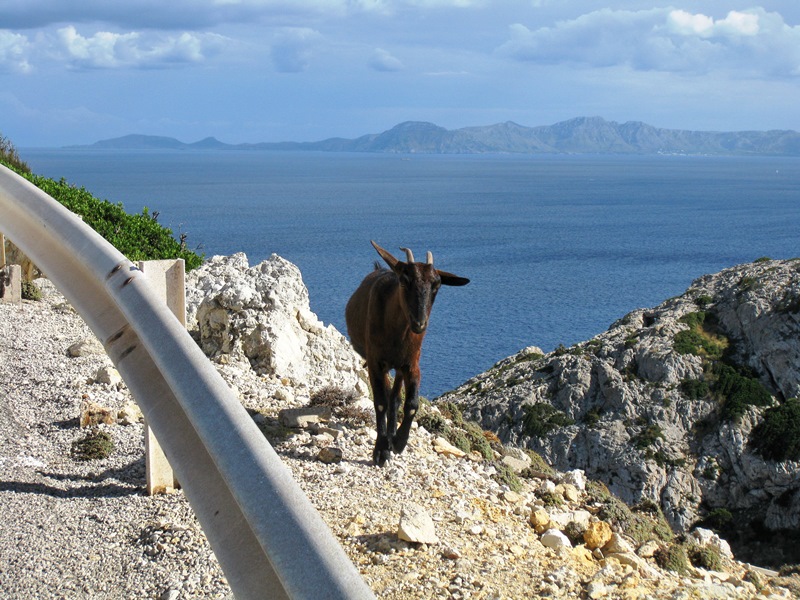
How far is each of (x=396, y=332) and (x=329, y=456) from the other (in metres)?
1.26

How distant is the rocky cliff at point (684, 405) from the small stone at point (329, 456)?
46.5ft

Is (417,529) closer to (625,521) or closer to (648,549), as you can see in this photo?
(648,549)

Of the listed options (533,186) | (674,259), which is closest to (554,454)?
(674,259)

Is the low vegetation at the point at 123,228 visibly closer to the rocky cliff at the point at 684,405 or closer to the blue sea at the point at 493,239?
the blue sea at the point at 493,239

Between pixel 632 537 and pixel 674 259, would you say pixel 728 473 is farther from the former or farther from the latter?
pixel 674 259

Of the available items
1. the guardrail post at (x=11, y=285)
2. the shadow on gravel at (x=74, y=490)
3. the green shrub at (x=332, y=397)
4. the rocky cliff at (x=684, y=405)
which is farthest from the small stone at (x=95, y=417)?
the rocky cliff at (x=684, y=405)

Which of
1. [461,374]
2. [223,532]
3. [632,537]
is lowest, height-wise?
[461,374]

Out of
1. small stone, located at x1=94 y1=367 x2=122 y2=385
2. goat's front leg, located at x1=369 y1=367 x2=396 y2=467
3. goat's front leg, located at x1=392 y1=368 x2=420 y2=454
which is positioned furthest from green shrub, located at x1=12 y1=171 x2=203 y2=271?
goat's front leg, located at x1=392 y1=368 x2=420 y2=454

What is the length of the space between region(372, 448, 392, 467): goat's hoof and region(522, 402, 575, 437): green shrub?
1505 centimetres

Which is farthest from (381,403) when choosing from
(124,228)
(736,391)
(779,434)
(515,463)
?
(736,391)

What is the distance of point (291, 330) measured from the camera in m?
10.7

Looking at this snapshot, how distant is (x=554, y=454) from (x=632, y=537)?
1479cm

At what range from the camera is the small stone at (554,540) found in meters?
6.39

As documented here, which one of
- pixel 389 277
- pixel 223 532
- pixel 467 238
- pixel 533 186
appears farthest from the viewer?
pixel 533 186
